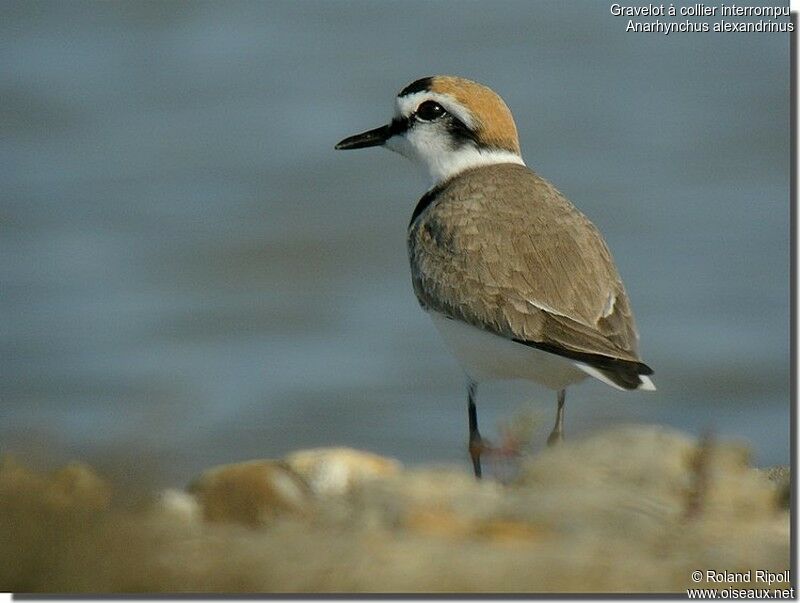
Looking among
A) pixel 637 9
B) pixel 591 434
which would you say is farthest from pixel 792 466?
pixel 637 9

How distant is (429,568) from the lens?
16.4ft

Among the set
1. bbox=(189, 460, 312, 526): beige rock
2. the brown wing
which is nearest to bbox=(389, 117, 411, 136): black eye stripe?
the brown wing

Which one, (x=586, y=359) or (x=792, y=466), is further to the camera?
(x=586, y=359)

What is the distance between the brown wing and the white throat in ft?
0.84

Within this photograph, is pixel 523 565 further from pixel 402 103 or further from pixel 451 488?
pixel 402 103

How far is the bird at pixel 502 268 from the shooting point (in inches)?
272

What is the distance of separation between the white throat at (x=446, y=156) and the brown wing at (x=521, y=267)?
0.84 feet

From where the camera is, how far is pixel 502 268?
7270 mm

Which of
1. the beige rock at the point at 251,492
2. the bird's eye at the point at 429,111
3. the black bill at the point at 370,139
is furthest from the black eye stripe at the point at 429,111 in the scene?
the beige rock at the point at 251,492

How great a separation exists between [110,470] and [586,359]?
223cm

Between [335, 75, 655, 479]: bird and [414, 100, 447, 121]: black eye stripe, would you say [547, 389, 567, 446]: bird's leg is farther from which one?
[414, 100, 447, 121]: black eye stripe

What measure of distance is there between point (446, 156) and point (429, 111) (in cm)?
28

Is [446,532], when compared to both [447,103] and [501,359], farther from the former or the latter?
[447,103]

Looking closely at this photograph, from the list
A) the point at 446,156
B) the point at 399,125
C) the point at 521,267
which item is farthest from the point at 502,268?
the point at 399,125
